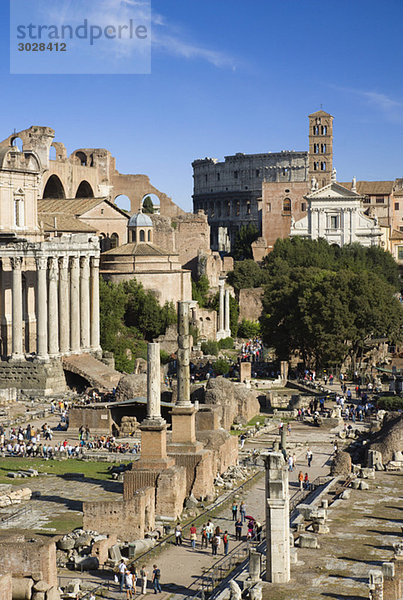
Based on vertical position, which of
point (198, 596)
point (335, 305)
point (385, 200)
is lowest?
point (198, 596)

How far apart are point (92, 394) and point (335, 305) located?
45.7 feet

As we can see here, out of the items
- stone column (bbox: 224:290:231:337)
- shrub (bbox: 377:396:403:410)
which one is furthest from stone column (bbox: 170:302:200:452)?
stone column (bbox: 224:290:231:337)

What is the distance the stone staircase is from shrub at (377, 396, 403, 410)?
41.5 feet

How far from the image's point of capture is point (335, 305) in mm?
59562

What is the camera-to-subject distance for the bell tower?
122m

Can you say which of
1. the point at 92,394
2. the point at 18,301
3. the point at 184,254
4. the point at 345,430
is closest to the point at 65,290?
the point at 18,301

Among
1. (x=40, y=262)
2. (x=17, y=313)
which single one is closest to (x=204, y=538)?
(x=17, y=313)

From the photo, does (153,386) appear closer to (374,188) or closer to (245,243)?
(245,243)

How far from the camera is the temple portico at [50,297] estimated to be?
56.5 m

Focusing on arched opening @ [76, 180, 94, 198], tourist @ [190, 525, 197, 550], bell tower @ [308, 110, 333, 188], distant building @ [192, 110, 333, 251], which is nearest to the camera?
tourist @ [190, 525, 197, 550]

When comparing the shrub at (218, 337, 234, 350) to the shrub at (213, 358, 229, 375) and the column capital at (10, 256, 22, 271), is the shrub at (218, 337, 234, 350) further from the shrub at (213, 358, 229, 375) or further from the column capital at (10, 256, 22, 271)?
the column capital at (10, 256, 22, 271)

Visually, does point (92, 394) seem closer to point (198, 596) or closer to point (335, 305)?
point (335, 305)

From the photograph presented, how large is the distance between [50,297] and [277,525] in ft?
112

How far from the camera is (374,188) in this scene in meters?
124
